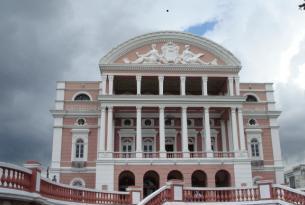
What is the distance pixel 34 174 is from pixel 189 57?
24.2m

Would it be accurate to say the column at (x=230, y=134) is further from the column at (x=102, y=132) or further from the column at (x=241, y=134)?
the column at (x=102, y=132)

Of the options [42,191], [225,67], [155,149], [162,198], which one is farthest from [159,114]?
[42,191]

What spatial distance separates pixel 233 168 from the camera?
3148 cm

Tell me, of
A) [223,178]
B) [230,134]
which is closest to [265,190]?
[223,178]

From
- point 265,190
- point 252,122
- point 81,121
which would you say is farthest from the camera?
point 252,122

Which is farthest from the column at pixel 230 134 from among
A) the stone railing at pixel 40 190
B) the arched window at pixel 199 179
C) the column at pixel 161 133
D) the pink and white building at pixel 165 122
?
the stone railing at pixel 40 190

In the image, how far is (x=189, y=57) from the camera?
34625 millimetres

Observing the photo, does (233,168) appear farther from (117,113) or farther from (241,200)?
(241,200)

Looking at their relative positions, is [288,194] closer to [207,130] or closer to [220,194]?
[220,194]

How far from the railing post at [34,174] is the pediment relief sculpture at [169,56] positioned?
22060 mm

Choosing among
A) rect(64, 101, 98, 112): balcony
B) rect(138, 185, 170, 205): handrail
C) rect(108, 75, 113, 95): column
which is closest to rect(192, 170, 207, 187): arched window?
rect(108, 75, 113, 95): column

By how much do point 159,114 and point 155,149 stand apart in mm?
3463

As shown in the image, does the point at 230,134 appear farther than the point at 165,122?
No

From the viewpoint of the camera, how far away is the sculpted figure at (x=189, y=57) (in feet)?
113
